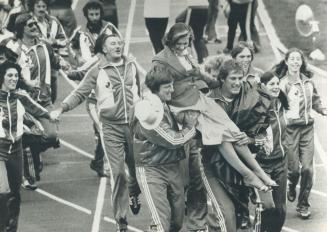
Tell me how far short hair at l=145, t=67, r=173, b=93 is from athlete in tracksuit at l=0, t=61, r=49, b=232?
1813 millimetres

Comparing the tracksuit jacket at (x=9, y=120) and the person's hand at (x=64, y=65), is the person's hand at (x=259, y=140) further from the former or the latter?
the person's hand at (x=64, y=65)

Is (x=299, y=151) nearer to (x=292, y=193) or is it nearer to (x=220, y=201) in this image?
(x=292, y=193)

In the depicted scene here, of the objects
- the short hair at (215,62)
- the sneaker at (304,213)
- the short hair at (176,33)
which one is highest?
the short hair at (176,33)

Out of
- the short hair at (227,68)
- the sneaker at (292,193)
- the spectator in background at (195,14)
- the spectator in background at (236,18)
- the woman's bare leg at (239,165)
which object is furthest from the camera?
the spectator in background at (236,18)

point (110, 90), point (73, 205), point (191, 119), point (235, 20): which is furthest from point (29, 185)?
point (235, 20)

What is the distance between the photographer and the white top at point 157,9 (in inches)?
509

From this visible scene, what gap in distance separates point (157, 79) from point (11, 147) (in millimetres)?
1955

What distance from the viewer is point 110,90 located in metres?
10.9

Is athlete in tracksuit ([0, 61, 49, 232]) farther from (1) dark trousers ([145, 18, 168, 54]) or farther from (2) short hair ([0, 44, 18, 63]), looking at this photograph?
(1) dark trousers ([145, 18, 168, 54])

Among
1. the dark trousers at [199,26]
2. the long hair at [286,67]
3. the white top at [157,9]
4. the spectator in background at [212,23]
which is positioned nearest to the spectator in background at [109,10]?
the dark trousers at [199,26]

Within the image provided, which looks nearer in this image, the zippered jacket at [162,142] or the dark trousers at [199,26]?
the zippered jacket at [162,142]

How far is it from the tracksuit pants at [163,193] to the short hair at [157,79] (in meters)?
0.73

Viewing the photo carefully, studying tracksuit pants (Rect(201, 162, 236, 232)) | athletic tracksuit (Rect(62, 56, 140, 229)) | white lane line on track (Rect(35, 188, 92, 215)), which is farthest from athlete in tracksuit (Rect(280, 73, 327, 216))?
tracksuit pants (Rect(201, 162, 236, 232))

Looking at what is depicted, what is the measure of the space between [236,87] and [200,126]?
1.58 ft
